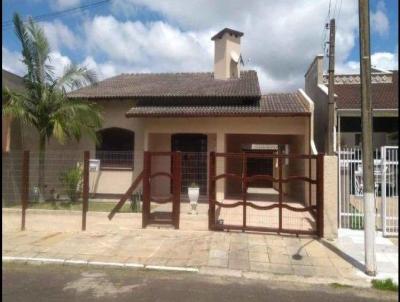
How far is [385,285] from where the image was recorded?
654cm

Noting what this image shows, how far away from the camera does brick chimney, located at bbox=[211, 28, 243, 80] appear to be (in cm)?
→ 1772

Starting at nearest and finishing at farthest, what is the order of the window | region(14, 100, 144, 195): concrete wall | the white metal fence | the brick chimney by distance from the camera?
the white metal fence → region(14, 100, 144, 195): concrete wall → the window → the brick chimney

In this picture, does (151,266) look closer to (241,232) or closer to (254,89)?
(241,232)

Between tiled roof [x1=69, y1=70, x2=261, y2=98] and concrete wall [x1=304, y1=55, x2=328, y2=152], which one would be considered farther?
concrete wall [x1=304, y1=55, x2=328, y2=152]

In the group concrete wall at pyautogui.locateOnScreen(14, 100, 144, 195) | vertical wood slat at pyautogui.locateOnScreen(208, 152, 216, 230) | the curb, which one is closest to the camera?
the curb

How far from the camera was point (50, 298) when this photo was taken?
5715mm

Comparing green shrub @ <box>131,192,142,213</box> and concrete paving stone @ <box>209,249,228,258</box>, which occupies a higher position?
green shrub @ <box>131,192,142,213</box>

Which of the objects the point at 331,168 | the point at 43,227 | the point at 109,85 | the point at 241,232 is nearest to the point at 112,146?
the point at 109,85

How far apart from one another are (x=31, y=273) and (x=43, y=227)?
3.60 m

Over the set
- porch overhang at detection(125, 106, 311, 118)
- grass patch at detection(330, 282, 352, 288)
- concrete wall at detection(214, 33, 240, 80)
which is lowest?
grass patch at detection(330, 282, 352, 288)

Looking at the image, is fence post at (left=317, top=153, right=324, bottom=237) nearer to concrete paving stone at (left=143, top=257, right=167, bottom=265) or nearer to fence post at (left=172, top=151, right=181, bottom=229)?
fence post at (left=172, top=151, right=181, bottom=229)

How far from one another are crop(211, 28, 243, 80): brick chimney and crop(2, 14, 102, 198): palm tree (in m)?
6.53

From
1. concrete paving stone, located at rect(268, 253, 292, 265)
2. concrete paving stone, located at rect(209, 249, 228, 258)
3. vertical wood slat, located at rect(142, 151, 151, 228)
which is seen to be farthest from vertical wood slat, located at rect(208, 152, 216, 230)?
concrete paving stone, located at rect(268, 253, 292, 265)

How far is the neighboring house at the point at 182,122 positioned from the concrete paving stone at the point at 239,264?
4796mm
